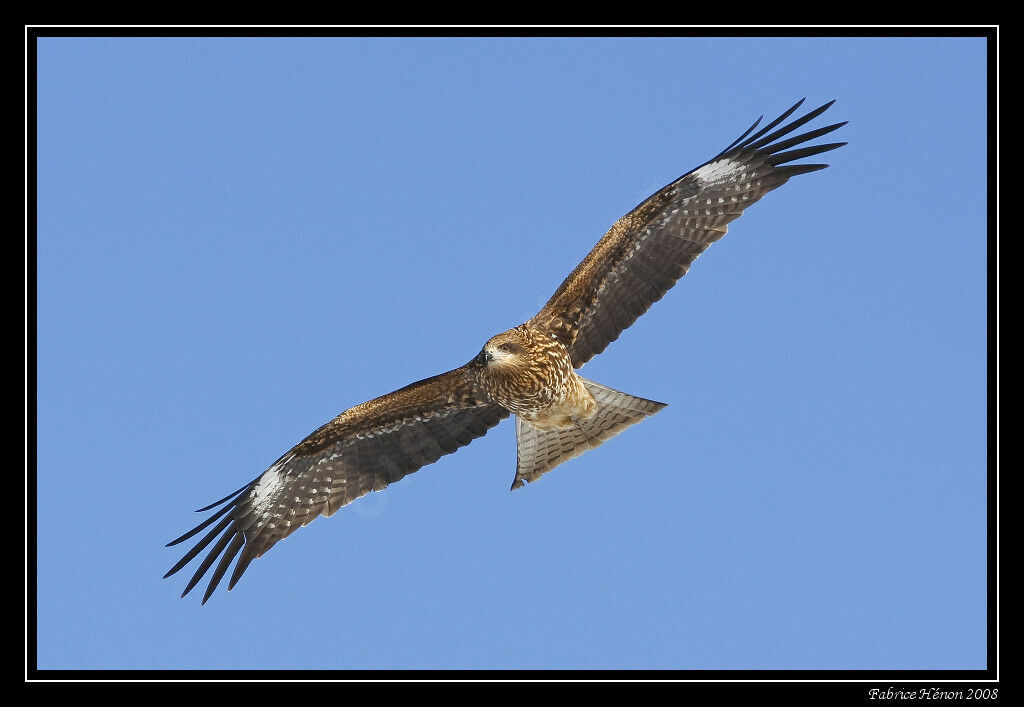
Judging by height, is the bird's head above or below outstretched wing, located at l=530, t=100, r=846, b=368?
below

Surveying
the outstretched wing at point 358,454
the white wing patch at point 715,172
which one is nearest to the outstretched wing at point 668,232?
the white wing patch at point 715,172

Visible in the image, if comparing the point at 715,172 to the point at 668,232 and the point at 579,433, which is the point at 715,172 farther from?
the point at 579,433

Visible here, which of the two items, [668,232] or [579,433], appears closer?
[668,232]

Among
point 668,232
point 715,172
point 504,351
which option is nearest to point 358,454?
point 504,351

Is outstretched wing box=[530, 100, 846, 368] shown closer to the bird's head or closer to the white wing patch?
the white wing patch

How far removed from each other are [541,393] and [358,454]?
6.40 feet

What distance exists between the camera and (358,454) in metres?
9.89

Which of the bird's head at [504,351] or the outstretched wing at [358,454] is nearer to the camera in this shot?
the bird's head at [504,351]

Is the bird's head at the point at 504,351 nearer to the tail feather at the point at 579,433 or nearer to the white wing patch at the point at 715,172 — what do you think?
the tail feather at the point at 579,433

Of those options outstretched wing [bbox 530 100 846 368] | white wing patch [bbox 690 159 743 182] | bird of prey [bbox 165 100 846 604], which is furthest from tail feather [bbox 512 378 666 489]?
white wing patch [bbox 690 159 743 182]

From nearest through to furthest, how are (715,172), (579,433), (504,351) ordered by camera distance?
1. (504,351)
2. (715,172)
3. (579,433)

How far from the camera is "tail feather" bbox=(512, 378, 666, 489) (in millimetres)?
9672

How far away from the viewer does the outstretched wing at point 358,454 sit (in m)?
9.71
